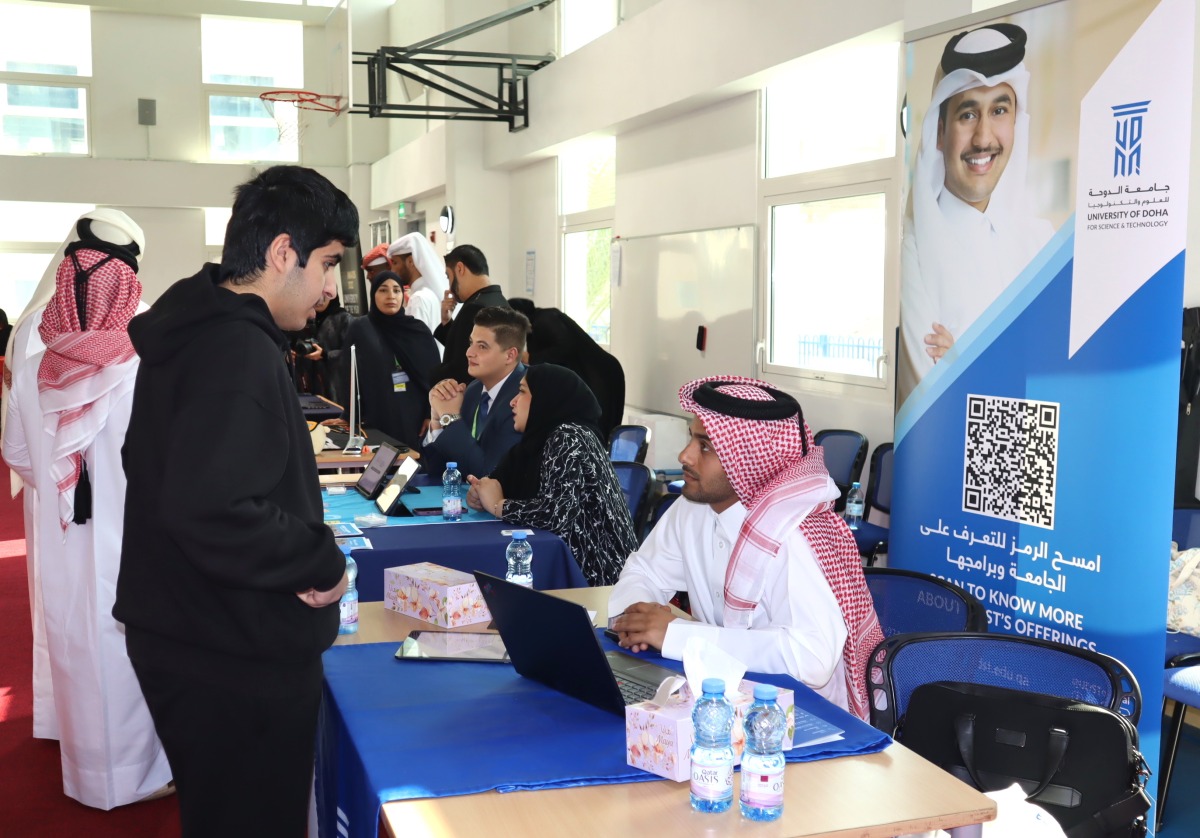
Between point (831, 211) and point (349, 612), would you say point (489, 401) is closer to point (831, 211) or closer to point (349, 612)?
point (349, 612)

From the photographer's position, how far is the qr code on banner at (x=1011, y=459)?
121 inches

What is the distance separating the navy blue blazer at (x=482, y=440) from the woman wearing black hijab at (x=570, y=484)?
37cm


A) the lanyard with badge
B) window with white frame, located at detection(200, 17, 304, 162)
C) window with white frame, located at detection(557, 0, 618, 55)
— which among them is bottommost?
the lanyard with badge

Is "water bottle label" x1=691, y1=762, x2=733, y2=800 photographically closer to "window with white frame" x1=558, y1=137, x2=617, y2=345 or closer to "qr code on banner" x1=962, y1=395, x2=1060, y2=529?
A: "qr code on banner" x1=962, y1=395, x2=1060, y2=529

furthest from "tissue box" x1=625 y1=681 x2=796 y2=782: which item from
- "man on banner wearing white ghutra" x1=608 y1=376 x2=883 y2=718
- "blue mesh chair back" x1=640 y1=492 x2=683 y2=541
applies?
"blue mesh chair back" x1=640 y1=492 x2=683 y2=541

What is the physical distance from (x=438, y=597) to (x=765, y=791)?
3.81 feet

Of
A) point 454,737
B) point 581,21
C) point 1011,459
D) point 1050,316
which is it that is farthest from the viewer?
point 581,21

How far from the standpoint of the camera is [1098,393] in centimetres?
292

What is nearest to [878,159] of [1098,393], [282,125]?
[1098,393]

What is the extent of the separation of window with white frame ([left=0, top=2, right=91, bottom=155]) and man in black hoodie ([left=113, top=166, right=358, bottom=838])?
49.0 ft

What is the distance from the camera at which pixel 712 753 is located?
1.59 m

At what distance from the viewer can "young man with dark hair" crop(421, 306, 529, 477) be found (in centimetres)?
439

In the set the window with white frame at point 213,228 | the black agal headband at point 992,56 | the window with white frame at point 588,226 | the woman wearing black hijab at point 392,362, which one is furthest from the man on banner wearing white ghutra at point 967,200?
the window with white frame at point 213,228

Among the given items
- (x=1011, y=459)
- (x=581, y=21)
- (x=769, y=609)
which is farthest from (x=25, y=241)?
(x=769, y=609)
